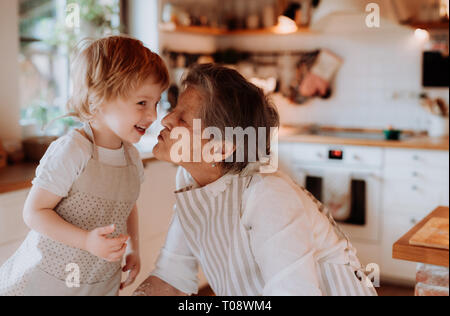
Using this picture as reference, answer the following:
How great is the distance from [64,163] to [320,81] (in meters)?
2.52

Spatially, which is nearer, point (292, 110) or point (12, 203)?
point (12, 203)

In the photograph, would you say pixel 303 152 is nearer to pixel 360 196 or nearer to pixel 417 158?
pixel 360 196

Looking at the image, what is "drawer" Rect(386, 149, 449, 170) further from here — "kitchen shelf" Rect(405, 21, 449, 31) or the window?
the window

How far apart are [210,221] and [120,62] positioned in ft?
0.81

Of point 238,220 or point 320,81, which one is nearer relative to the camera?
point 238,220

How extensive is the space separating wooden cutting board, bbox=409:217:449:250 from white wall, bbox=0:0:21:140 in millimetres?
1347

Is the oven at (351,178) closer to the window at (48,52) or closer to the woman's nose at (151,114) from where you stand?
the window at (48,52)

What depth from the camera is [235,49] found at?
10.6ft

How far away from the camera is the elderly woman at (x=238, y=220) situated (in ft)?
2.14

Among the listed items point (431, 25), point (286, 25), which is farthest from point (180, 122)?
point (431, 25)

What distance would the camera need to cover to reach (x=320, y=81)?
3027 mm

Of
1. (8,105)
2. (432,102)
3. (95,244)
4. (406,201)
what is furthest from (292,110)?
(95,244)

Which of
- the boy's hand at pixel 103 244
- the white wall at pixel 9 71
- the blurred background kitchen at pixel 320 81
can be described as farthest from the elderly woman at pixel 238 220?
the white wall at pixel 9 71

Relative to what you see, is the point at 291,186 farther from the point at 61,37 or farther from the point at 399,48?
the point at 399,48
